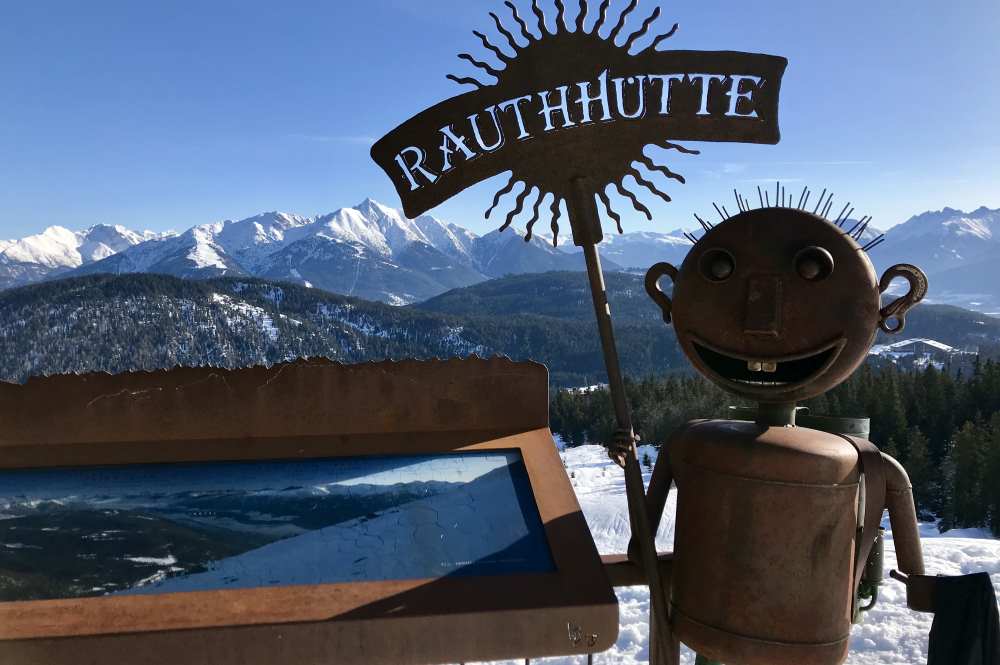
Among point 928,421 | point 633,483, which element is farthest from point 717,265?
point 928,421

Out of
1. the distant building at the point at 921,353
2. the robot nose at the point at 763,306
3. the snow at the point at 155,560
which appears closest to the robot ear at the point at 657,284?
the robot nose at the point at 763,306

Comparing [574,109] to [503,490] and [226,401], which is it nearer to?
[503,490]

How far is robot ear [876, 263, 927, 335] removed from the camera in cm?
225

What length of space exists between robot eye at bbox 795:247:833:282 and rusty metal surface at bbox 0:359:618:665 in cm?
125

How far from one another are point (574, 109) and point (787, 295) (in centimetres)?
112

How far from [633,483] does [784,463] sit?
0.52m

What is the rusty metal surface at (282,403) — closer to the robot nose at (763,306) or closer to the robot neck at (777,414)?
the robot neck at (777,414)

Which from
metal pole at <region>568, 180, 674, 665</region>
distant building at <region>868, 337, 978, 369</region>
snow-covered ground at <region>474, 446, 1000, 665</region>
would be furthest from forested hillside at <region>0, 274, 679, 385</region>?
metal pole at <region>568, 180, 674, 665</region>

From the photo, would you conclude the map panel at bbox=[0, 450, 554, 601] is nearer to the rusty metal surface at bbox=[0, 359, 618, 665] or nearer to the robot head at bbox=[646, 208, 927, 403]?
the rusty metal surface at bbox=[0, 359, 618, 665]

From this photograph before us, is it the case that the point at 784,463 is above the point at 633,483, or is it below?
above

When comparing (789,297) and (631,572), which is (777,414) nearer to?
(789,297)

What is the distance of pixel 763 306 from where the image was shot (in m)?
2.27

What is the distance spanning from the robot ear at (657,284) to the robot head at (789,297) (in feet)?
0.36

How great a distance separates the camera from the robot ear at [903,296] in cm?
225
